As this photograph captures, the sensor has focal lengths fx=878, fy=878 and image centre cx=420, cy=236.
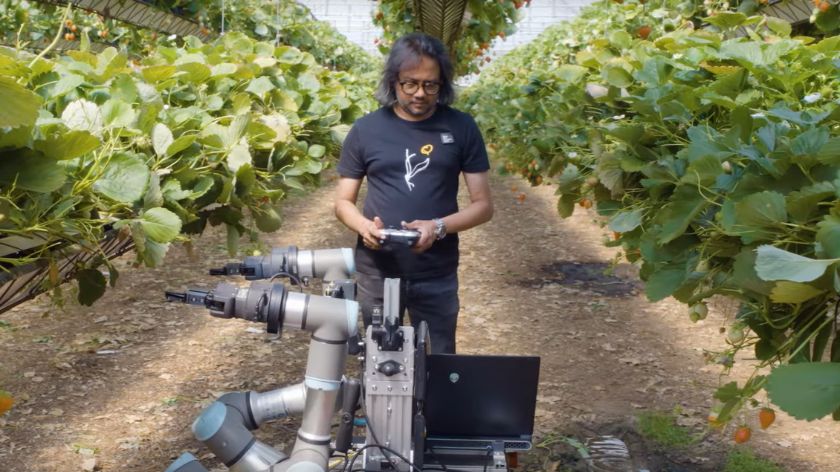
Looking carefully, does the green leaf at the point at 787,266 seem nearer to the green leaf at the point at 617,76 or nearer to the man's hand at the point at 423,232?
the man's hand at the point at 423,232

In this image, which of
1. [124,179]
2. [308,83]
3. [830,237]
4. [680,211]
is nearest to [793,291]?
[830,237]

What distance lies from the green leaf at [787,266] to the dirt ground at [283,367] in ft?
4.97

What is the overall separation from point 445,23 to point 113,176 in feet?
21.1

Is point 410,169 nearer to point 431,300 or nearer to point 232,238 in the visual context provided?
point 431,300

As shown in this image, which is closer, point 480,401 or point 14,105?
point 14,105

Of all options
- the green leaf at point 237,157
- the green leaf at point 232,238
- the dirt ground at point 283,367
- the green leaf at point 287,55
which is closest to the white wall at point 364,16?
the dirt ground at point 283,367

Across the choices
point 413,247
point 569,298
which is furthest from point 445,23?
point 413,247

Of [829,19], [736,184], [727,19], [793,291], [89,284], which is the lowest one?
[89,284]

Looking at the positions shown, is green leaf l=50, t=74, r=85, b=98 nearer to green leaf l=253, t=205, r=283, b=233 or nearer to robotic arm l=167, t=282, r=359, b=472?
robotic arm l=167, t=282, r=359, b=472

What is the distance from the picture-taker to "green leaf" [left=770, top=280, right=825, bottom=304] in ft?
4.25

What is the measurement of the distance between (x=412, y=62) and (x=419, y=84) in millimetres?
67

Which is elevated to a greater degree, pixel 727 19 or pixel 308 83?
pixel 727 19

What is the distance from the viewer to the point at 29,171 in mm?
1556

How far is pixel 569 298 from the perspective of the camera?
5.88 m
